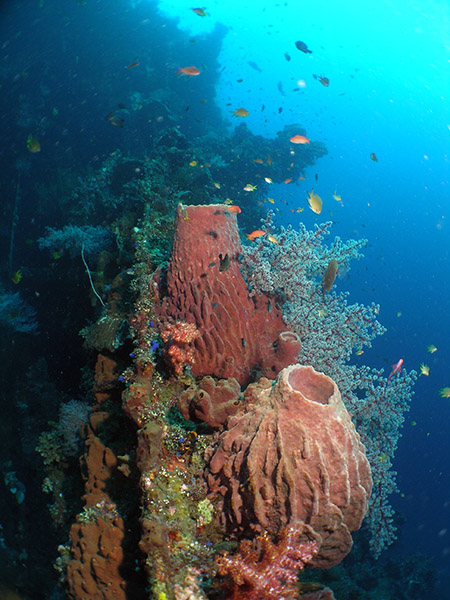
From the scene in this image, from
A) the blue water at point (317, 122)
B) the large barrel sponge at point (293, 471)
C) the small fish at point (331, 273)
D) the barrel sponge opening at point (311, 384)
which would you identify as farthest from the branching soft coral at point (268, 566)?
the blue water at point (317, 122)

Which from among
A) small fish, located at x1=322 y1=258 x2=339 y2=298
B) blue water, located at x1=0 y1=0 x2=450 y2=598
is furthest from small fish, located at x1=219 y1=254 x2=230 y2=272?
blue water, located at x1=0 y1=0 x2=450 y2=598

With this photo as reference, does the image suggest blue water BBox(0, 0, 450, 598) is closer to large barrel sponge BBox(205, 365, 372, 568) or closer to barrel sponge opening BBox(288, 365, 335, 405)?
large barrel sponge BBox(205, 365, 372, 568)

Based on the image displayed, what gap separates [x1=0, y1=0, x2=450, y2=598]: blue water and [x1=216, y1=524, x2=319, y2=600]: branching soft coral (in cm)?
421

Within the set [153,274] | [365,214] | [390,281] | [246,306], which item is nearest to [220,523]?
[246,306]

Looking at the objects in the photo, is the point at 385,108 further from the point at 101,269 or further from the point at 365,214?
the point at 101,269

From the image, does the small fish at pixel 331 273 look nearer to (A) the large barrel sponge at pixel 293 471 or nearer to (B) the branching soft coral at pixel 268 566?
(A) the large barrel sponge at pixel 293 471

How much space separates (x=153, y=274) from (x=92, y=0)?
26577 millimetres

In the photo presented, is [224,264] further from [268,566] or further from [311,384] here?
[268,566]

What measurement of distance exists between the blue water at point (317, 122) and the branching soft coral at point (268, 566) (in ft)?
13.8

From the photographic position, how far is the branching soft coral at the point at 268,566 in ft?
6.86

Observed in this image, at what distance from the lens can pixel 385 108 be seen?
8600 cm

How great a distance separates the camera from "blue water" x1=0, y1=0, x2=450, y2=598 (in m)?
15.6

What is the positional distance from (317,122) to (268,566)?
109 meters

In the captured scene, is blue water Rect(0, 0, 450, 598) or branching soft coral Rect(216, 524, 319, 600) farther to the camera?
blue water Rect(0, 0, 450, 598)
